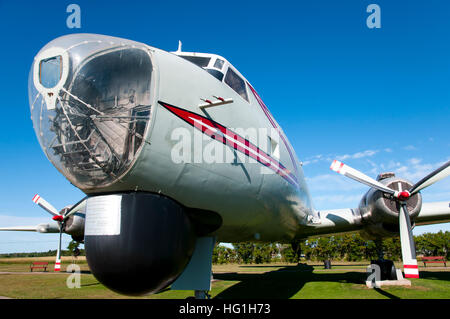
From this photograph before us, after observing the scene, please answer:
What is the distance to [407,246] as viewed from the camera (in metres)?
7.94

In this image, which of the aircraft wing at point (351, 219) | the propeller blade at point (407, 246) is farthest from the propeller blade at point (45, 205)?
the propeller blade at point (407, 246)

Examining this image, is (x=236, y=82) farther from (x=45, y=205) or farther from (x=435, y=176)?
(x=45, y=205)

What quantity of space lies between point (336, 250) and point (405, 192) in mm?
34134

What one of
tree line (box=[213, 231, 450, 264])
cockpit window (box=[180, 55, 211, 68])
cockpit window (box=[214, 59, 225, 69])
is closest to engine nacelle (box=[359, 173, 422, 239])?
cockpit window (box=[214, 59, 225, 69])

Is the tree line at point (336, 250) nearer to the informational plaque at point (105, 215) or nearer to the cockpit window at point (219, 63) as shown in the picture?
the cockpit window at point (219, 63)

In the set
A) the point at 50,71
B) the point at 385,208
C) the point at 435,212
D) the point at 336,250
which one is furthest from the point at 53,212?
the point at 336,250

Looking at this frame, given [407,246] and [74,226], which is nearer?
[407,246]

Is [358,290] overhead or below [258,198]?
below

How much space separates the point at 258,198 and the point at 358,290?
733 centimetres

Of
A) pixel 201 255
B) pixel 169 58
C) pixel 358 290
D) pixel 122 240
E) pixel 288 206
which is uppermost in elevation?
pixel 169 58
